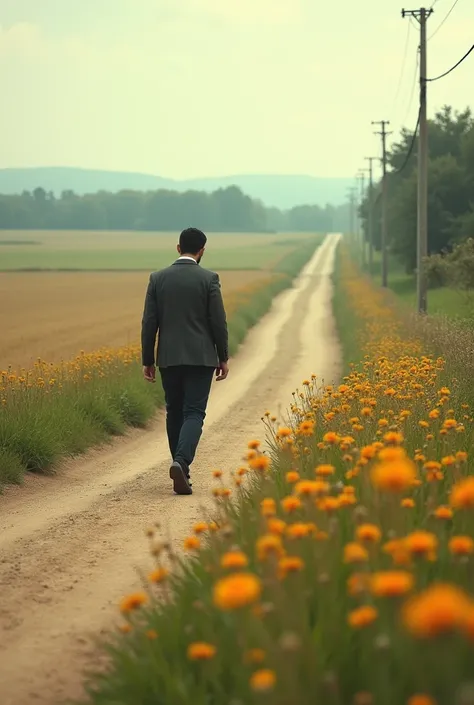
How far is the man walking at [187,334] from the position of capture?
8.66 meters

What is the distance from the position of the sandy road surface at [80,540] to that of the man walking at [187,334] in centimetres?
64

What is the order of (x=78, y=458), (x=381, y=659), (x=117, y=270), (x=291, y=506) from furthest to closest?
(x=117, y=270), (x=78, y=458), (x=291, y=506), (x=381, y=659)

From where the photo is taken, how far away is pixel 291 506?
3508 mm

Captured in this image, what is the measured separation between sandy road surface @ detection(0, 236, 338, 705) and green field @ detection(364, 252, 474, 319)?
11581 millimetres

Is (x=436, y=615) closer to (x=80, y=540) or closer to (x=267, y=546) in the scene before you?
(x=267, y=546)

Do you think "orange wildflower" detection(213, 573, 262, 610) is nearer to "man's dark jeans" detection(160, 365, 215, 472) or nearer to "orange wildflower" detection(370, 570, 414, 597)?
"orange wildflower" detection(370, 570, 414, 597)

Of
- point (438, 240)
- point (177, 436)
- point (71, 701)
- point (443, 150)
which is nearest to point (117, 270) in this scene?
point (443, 150)

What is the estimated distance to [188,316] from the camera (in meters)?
8.73

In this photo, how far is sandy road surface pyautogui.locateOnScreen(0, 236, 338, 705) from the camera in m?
4.61

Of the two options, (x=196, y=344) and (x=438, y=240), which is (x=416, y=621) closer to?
(x=196, y=344)

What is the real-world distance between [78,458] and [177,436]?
230 cm

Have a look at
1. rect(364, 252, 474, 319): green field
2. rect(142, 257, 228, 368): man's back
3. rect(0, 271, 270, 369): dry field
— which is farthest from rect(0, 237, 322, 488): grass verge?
rect(364, 252, 474, 319): green field

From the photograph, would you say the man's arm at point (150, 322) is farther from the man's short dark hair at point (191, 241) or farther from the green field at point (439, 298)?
the green field at point (439, 298)

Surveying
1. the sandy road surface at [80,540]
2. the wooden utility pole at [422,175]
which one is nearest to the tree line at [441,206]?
the wooden utility pole at [422,175]
